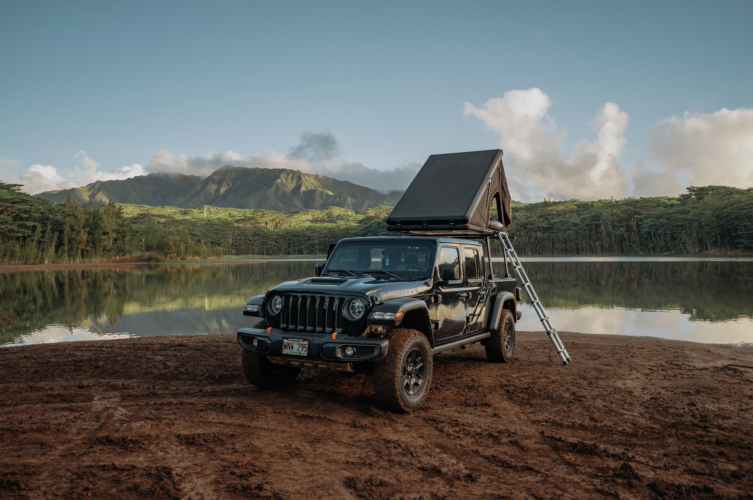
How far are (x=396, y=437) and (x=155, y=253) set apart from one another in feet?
231

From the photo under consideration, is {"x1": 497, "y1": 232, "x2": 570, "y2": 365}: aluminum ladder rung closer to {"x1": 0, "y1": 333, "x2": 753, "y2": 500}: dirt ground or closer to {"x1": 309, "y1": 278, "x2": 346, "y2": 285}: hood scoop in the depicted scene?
{"x1": 0, "y1": 333, "x2": 753, "y2": 500}: dirt ground

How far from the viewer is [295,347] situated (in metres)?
5.55

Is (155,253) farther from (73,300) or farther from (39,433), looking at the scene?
(39,433)

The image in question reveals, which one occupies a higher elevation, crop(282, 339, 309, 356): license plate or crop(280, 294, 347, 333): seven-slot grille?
crop(280, 294, 347, 333): seven-slot grille

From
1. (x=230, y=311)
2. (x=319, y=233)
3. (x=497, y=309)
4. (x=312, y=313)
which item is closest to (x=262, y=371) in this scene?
(x=312, y=313)

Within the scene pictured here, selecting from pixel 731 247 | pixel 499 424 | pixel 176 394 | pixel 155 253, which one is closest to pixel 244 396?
pixel 176 394

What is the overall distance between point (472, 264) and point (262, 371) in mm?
3620

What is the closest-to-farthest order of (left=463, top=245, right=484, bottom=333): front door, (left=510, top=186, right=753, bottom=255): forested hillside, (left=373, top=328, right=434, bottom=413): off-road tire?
1. (left=373, top=328, right=434, bottom=413): off-road tire
2. (left=463, top=245, right=484, bottom=333): front door
3. (left=510, top=186, right=753, bottom=255): forested hillside

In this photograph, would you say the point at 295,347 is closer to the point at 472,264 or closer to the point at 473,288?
the point at 473,288

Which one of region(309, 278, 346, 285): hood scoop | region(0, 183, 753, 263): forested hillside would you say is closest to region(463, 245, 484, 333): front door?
region(309, 278, 346, 285): hood scoop

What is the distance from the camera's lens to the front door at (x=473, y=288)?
24.6ft

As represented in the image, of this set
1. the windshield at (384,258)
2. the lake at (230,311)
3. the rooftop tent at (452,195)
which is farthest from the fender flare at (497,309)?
the lake at (230,311)

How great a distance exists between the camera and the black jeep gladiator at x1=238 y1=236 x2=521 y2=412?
545 cm

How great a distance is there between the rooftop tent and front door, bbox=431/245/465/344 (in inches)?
56.3
